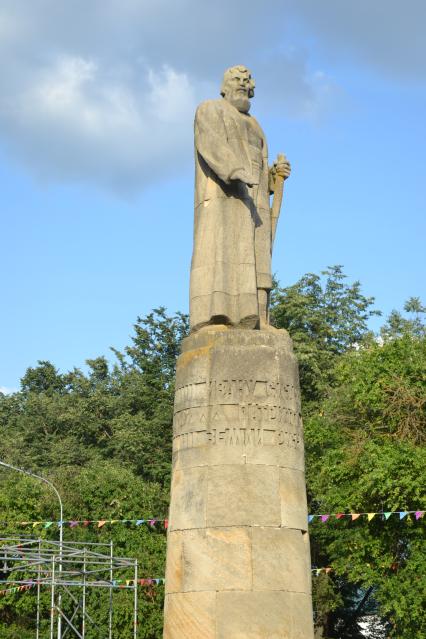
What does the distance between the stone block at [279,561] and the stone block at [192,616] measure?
2.08 ft

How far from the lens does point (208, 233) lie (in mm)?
14641

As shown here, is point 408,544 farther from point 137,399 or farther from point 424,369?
point 137,399

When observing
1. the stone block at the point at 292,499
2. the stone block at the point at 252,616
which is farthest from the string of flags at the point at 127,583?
the stone block at the point at 252,616

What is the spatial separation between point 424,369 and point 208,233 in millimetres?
19207

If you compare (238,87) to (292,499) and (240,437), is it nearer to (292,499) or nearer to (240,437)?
(240,437)

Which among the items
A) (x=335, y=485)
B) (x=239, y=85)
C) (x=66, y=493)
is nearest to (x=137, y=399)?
(x=66, y=493)

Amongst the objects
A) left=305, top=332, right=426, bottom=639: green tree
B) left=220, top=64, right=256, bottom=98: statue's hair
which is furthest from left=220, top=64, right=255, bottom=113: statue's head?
left=305, top=332, right=426, bottom=639: green tree

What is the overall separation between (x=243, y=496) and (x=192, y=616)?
63.1 inches

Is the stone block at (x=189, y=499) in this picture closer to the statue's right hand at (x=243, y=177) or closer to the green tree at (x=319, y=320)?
the statue's right hand at (x=243, y=177)

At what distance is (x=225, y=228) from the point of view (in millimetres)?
14633

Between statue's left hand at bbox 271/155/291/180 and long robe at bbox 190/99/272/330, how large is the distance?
0.54 meters

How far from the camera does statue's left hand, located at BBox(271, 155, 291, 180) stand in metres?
15.6

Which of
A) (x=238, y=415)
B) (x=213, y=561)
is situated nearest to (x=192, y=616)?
(x=213, y=561)

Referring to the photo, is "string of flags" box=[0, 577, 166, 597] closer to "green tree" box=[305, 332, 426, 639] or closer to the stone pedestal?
"green tree" box=[305, 332, 426, 639]
